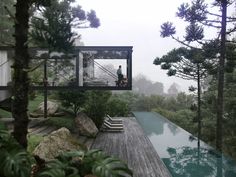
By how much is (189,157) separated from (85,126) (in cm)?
393

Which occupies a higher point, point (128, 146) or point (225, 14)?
point (225, 14)

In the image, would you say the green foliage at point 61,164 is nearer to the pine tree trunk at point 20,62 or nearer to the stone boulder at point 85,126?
the pine tree trunk at point 20,62

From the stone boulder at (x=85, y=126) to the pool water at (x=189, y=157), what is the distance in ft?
5.92

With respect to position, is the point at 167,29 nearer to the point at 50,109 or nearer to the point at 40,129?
the point at 40,129

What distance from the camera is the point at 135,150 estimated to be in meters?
9.30

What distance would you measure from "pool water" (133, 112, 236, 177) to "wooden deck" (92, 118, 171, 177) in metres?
0.21

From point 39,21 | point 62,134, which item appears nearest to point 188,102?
point 62,134

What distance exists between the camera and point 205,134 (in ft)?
52.0

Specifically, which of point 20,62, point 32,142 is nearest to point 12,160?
point 20,62

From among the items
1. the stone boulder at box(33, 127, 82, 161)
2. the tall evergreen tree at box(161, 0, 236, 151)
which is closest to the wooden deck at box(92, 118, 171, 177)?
the stone boulder at box(33, 127, 82, 161)

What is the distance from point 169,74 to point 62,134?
648 cm

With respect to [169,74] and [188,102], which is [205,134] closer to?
[169,74]

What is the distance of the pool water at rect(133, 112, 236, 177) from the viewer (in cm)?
708

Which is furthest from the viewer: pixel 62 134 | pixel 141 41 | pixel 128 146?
pixel 141 41
